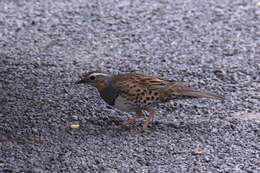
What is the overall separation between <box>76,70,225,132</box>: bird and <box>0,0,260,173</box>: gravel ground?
304 mm

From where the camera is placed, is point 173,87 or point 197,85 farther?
point 197,85

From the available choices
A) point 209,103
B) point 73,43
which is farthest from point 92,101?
point 73,43

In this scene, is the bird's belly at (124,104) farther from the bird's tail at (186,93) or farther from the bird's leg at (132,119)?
the bird's tail at (186,93)

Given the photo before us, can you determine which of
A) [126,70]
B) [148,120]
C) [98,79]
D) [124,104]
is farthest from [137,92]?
[126,70]

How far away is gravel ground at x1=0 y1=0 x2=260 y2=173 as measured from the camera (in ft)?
18.4

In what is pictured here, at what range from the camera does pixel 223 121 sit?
20.9 feet

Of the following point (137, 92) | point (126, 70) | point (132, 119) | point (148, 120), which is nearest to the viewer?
point (137, 92)

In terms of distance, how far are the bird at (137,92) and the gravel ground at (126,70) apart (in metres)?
0.30

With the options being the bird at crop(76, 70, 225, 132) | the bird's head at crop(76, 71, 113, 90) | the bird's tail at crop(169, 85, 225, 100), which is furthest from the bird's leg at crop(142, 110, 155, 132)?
the bird's head at crop(76, 71, 113, 90)

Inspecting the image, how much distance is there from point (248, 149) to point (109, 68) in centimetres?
284

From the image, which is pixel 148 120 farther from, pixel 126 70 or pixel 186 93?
pixel 126 70

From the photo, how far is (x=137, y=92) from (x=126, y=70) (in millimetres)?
1733

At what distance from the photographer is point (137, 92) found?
614 cm

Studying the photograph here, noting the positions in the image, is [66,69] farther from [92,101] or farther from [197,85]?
[197,85]
